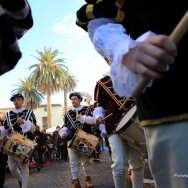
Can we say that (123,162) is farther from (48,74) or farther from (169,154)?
(48,74)

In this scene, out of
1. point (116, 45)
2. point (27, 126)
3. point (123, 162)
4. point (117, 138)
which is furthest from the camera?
point (27, 126)

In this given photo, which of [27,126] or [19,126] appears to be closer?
[27,126]

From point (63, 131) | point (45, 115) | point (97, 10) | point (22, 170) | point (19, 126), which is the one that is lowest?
point (22, 170)

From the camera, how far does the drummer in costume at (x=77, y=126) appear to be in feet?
25.0

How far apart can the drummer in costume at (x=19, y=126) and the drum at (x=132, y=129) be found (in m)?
3.56

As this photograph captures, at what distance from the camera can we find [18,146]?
7211 mm

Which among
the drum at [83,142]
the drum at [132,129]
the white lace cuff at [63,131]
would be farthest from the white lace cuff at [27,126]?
the drum at [132,129]

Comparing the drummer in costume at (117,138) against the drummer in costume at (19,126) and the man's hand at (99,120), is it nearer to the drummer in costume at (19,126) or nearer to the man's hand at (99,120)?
the man's hand at (99,120)

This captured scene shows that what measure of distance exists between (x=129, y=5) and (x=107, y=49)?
25 cm

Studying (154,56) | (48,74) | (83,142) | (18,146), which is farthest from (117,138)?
(48,74)

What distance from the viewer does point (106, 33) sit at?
1.52 metres

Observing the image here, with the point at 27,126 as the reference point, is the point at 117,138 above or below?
below

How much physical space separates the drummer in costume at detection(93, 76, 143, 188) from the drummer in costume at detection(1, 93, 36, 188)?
2.51 meters

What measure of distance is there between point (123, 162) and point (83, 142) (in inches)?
117
